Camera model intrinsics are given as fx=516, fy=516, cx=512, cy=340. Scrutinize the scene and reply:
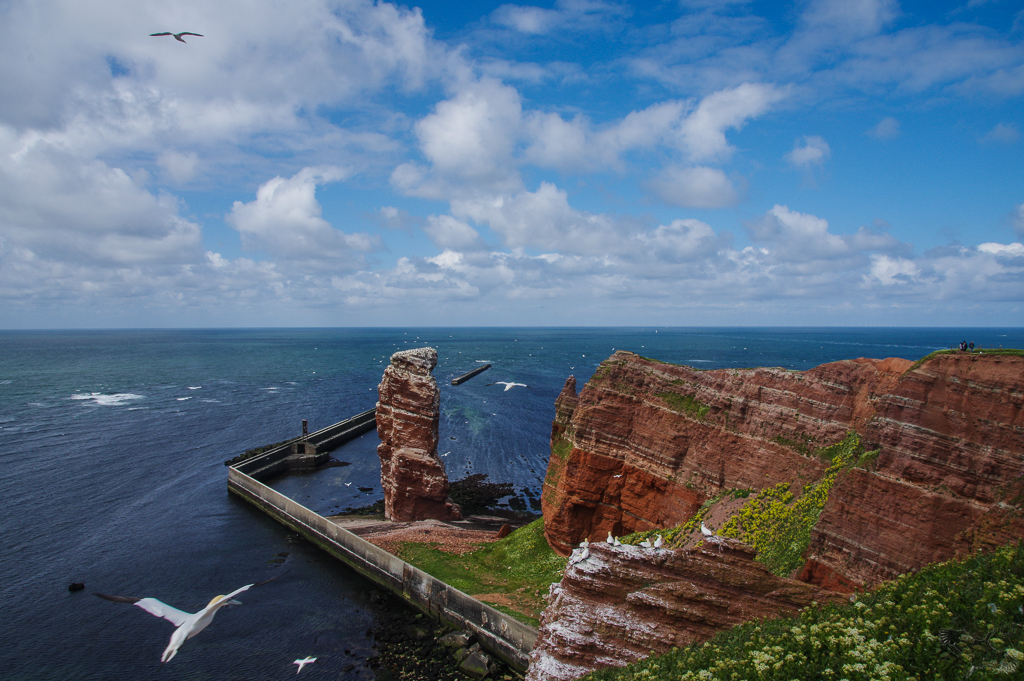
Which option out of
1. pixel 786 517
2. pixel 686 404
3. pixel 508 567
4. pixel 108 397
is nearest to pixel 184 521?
pixel 508 567

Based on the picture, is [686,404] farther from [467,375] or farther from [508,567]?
[467,375]

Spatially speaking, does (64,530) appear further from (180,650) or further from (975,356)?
(975,356)

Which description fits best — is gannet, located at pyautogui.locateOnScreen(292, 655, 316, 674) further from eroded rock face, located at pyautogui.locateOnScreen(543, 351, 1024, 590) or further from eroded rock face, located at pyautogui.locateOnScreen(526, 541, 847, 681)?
eroded rock face, located at pyautogui.locateOnScreen(526, 541, 847, 681)

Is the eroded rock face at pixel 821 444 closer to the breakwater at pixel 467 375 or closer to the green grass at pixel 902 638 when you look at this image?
the green grass at pixel 902 638

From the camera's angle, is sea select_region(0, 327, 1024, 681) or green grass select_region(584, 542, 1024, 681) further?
sea select_region(0, 327, 1024, 681)

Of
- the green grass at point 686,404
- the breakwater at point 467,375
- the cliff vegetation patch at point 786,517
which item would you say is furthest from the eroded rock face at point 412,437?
the breakwater at point 467,375

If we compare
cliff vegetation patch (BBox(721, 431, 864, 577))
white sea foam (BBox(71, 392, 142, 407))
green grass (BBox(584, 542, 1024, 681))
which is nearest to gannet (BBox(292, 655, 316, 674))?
green grass (BBox(584, 542, 1024, 681))
